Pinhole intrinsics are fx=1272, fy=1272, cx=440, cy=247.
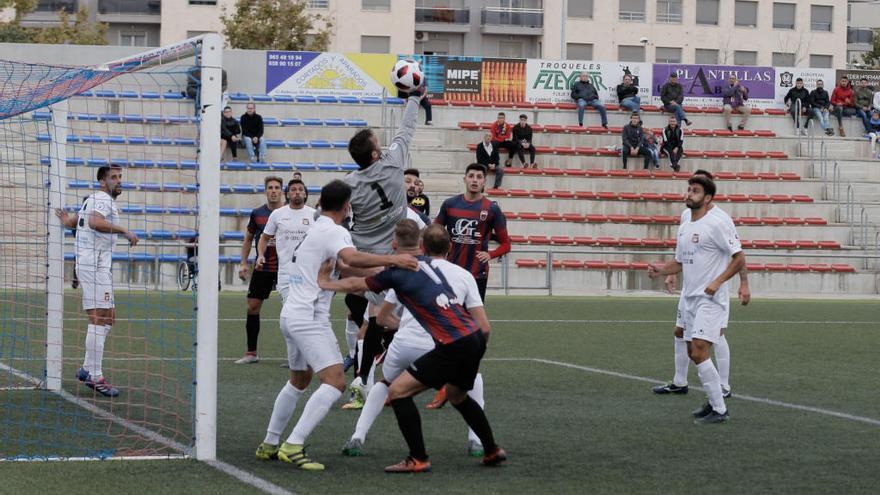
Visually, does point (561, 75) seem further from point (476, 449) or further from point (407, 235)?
point (407, 235)

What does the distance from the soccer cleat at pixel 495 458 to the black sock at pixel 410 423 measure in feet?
1.51

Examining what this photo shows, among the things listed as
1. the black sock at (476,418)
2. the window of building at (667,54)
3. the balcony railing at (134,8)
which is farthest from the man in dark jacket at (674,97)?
the balcony railing at (134,8)

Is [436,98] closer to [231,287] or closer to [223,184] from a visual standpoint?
[223,184]

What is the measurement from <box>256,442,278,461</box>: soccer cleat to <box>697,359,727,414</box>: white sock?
12.7 feet

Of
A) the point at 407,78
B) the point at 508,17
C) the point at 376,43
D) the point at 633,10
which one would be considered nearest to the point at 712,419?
the point at 407,78

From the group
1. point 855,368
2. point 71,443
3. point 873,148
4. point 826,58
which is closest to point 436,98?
point 873,148

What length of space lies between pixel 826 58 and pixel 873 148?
32.9m

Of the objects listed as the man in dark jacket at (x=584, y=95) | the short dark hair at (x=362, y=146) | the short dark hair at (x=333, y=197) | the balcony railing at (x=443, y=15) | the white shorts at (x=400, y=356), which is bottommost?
the white shorts at (x=400, y=356)

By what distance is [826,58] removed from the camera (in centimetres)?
6988

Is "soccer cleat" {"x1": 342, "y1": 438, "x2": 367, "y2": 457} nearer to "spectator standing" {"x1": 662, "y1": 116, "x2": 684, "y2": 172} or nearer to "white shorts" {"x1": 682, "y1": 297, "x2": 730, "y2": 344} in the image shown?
"white shorts" {"x1": 682, "y1": 297, "x2": 730, "y2": 344}

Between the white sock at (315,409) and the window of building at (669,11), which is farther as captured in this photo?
the window of building at (669,11)

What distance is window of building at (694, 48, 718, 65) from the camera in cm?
6688

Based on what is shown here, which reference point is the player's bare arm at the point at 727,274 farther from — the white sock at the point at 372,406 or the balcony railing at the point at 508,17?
the balcony railing at the point at 508,17

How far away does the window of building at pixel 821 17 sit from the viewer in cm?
6962
